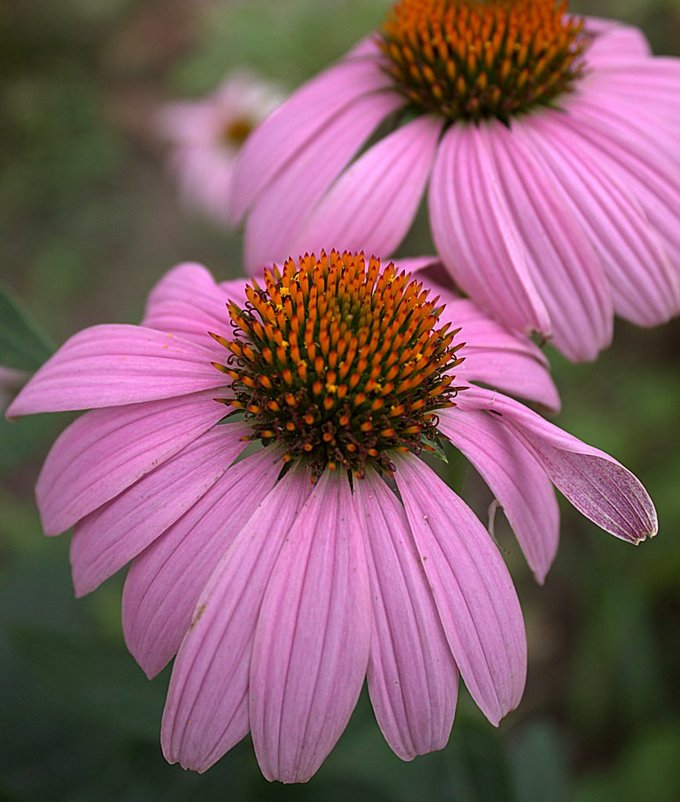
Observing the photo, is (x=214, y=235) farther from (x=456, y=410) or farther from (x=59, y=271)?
(x=456, y=410)

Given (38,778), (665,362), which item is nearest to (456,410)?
(38,778)

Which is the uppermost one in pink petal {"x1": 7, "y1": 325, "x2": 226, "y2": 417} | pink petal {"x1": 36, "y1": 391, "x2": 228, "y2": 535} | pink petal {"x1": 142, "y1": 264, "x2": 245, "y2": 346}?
pink petal {"x1": 7, "y1": 325, "x2": 226, "y2": 417}

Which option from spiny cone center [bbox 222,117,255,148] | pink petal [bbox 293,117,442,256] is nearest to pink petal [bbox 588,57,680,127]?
pink petal [bbox 293,117,442,256]

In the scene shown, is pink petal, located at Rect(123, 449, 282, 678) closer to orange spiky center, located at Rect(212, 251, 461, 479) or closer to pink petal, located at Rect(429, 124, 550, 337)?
orange spiky center, located at Rect(212, 251, 461, 479)

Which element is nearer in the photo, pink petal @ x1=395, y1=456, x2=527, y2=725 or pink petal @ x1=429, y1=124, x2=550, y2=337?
pink petal @ x1=395, y1=456, x2=527, y2=725

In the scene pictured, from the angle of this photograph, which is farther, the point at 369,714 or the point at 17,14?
the point at 17,14

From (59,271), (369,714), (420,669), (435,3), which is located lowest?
(59,271)
